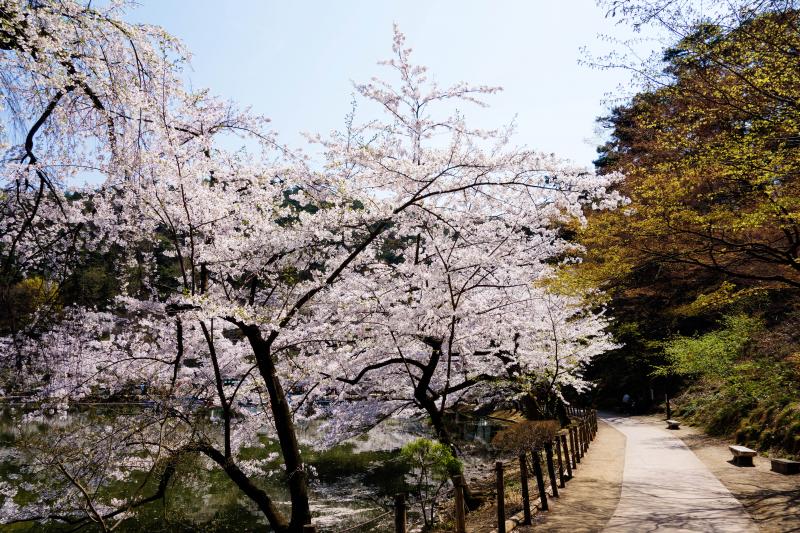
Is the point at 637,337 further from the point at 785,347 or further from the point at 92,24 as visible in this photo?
the point at 92,24

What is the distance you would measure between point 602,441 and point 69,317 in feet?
52.2

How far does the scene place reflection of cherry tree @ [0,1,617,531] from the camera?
181 inches

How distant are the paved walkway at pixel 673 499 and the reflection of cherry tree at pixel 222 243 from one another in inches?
135

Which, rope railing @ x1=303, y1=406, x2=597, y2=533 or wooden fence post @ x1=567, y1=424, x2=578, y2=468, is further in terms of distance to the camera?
wooden fence post @ x1=567, y1=424, x2=578, y2=468

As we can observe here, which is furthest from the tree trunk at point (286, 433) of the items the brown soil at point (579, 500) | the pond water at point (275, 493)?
the brown soil at point (579, 500)

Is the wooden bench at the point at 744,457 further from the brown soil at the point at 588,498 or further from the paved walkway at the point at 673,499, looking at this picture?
the brown soil at the point at 588,498

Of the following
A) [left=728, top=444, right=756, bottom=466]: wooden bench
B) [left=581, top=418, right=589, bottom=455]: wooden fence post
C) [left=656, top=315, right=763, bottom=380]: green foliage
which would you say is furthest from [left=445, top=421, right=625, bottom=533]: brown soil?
[left=656, top=315, right=763, bottom=380]: green foliage

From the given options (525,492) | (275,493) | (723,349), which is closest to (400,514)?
(525,492)

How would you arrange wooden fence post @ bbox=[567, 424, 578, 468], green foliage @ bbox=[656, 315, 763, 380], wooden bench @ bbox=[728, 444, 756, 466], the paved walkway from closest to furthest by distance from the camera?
the paved walkway < wooden bench @ bbox=[728, 444, 756, 466] < wooden fence post @ bbox=[567, 424, 578, 468] < green foliage @ bbox=[656, 315, 763, 380]

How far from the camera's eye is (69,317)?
262 inches

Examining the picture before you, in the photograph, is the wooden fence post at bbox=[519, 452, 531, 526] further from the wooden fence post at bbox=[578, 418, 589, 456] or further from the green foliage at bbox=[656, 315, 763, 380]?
the green foliage at bbox=[656, 315, 763, 380]

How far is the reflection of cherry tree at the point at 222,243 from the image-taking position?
459cm

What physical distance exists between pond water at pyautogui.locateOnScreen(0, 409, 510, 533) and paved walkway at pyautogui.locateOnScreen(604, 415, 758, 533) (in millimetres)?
5022

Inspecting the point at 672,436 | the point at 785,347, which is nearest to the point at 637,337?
the point at 672,436
